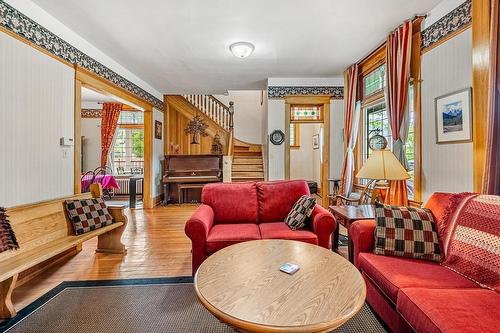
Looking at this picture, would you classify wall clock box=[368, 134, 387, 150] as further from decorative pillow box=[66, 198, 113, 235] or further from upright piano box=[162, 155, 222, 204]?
upright piano box=[162, 155, 222, 204]

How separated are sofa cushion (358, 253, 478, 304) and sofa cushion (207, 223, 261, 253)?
3.22 feet

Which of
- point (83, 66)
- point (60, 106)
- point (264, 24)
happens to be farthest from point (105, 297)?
point (264, 24)

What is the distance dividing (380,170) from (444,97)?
3.20ft

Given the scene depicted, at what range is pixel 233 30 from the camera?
3080 mm

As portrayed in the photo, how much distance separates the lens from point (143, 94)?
5172 mm

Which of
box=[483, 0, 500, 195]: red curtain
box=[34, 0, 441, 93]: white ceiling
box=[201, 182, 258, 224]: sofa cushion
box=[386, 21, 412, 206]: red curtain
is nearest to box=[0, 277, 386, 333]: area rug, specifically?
box=[201, 182, 258, 224]: sofa cushion

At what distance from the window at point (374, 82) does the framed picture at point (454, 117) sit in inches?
53.0

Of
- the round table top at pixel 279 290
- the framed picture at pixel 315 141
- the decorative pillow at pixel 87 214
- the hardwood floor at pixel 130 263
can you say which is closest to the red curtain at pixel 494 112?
the round table top at pixel 279 290

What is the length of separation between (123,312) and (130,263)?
100cm

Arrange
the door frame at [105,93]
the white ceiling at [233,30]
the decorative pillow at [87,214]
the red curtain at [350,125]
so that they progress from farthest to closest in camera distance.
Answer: the red curtain at [350,125], the door frame at [105,93], the decorative pillow at [87,214], the white ceiling at [233,30]

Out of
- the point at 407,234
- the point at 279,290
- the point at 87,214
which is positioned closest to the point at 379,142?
the point at 407,234

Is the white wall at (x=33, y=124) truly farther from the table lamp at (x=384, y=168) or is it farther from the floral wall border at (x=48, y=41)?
the table lamp at (x=384, y=168)

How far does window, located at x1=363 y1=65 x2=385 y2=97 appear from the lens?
3.72 meters

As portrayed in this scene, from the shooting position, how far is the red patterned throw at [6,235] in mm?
1947
